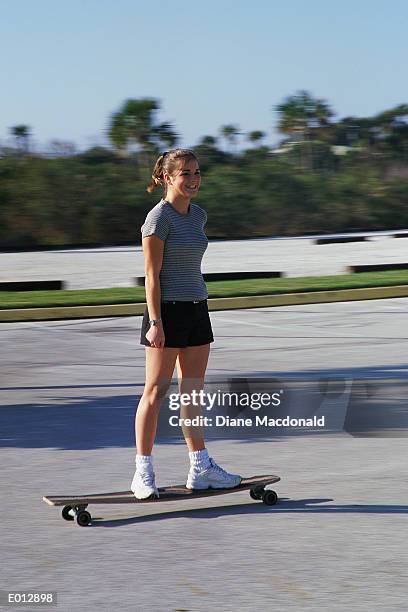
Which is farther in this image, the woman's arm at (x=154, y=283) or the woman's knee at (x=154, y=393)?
the woman's knee at (x=154, y=393)

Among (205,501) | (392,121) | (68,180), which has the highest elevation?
(392,121)

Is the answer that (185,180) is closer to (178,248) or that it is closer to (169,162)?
(169,162)

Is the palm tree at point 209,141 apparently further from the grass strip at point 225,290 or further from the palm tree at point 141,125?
the grass strip at point 225,290

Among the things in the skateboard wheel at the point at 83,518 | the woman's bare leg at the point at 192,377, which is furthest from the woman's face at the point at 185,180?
the skateboard wheel at the point at 83,518

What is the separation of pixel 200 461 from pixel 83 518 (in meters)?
0.78

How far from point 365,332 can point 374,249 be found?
21.6 metres

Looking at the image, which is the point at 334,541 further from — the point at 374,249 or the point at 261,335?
the point at 374,249

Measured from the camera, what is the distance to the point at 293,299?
19.8 metres

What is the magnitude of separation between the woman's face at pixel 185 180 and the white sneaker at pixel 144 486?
143 centimetres

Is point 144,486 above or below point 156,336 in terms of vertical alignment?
below

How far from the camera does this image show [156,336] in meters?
6.37

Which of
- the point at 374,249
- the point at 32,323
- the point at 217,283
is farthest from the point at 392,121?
the point at 32,323

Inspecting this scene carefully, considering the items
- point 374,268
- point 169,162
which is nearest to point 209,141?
point 374,268

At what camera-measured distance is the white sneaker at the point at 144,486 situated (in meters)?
6.43
